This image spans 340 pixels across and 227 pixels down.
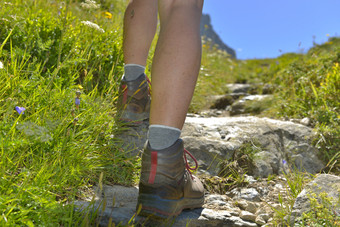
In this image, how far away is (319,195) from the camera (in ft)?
5.76

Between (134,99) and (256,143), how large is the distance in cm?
119

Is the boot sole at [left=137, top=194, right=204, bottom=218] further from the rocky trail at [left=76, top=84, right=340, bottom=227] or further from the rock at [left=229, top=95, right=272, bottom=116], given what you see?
the rock at [left=229, top=95, right=272, bottom=116]

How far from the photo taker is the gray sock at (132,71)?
2.48 metres

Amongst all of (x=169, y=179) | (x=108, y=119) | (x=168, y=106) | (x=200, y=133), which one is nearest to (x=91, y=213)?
(x=169, y=179)

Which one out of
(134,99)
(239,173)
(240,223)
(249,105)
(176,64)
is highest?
(249,105)

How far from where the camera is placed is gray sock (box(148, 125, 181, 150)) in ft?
5.13

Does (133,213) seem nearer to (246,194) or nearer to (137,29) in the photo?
(246,194)

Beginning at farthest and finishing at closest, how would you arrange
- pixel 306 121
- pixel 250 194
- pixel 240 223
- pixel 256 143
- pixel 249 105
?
pixel 249 105 < pixel 306 121 < pixel 256 143 < pixel 250 194 < pixel 240 223

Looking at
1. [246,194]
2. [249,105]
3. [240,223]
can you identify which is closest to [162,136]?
[240,223]

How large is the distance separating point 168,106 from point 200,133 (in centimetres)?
156

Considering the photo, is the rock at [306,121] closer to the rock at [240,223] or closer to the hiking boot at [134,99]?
the hiking boot at [134,99]

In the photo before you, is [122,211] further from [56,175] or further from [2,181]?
[2,181]

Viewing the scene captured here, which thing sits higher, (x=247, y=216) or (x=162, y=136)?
(x=162, y=136)

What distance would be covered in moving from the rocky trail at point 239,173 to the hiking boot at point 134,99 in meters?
0.12
